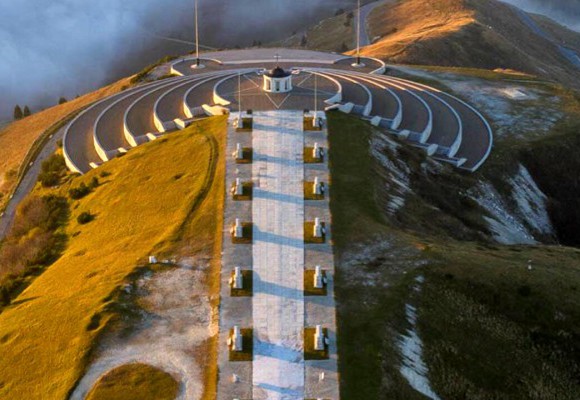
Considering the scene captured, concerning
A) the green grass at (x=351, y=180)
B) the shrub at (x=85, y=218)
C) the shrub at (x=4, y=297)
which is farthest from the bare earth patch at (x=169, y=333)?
the shrub at (x=85, y=218)

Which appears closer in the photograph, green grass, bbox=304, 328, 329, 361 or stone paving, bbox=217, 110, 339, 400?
stone paving, bbox=217, 110, 339, 400

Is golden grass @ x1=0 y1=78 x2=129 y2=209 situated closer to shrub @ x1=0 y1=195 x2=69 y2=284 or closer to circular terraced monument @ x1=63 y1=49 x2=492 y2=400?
circular terraced monument @ x1=63 y1=49 x2=492 y2=400

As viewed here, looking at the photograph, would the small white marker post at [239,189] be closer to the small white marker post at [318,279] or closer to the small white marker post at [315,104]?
the small white marker post at [318,279]

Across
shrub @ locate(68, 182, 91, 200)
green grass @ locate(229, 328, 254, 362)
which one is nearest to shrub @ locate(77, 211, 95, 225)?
shrub @ locate(68, 182, 91, 200)

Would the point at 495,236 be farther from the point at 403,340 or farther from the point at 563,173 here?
the point at 403,340

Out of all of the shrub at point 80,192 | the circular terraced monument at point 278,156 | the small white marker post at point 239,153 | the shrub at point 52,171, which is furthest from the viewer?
the shrub at point 52,171
